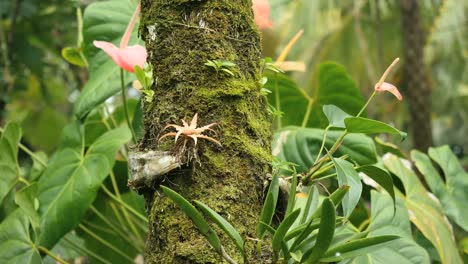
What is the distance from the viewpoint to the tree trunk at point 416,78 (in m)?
2.06

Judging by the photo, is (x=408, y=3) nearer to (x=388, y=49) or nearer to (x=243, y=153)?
(x=388, y=49)

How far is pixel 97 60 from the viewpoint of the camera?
1.19m

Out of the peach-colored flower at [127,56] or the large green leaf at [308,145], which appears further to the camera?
the large green leaf at [308,145]

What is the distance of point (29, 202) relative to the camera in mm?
1002

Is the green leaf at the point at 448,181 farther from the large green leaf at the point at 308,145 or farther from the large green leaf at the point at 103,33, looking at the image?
the large green leaf at the point at 103,33

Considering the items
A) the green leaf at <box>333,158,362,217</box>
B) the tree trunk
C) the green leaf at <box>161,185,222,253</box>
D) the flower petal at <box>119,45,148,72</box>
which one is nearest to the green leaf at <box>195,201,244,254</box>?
the green leaf at <box>161,185,222,253</box>

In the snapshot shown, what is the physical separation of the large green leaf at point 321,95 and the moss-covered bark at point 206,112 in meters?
0.51

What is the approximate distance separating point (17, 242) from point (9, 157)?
0.71ft

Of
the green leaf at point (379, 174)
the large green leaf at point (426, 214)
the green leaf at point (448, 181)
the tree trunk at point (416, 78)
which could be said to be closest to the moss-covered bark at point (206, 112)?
the green leaf at point (379, 174)

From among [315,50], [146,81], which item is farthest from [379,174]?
[315,50]

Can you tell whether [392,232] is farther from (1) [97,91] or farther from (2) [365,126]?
(1) [97,91]

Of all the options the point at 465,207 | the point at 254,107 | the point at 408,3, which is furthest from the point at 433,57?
the point at 254,107

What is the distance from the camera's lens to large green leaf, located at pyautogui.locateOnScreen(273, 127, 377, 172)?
1.11 m

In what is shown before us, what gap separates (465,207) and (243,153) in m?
0.68
